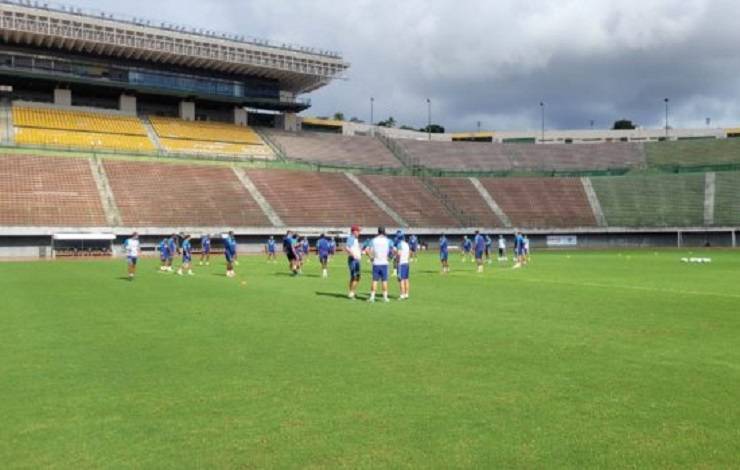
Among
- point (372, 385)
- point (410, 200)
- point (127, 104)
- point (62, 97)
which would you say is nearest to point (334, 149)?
point (410, 200)

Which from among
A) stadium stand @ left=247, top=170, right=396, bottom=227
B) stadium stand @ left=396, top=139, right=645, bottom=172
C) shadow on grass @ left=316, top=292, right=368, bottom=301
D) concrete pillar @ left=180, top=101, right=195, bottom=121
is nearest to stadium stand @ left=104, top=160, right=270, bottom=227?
stadium stand @ left=247, top=170, right=396, bottom=227

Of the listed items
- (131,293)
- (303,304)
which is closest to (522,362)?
(303,304)

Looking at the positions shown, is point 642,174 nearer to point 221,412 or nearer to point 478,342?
point 478,342

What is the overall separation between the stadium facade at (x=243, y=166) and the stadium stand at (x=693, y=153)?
234mm

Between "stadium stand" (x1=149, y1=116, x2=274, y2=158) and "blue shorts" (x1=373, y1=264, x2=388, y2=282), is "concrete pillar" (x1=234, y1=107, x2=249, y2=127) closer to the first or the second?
"stadium stand" (x1=149, y1=116, x2=274, y2=158)

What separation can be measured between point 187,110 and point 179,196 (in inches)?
961

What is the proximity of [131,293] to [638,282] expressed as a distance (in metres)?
17.3

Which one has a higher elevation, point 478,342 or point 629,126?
point 629,126

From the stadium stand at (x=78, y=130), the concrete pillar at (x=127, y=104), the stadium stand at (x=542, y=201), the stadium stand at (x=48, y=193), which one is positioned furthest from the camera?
the concrete pillar at (x=127, y=104)

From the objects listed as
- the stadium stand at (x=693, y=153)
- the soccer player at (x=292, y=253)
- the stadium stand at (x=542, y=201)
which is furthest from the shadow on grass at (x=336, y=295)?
the stadium stand at (x=693, y=153)

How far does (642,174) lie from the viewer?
77.3 metres

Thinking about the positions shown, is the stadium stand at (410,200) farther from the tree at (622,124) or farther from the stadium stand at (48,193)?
the tree at (622,124)

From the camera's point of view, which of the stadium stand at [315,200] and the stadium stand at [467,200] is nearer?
the stadium stand at [315,200]

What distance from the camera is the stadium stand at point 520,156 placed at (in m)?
Result: 84.6
